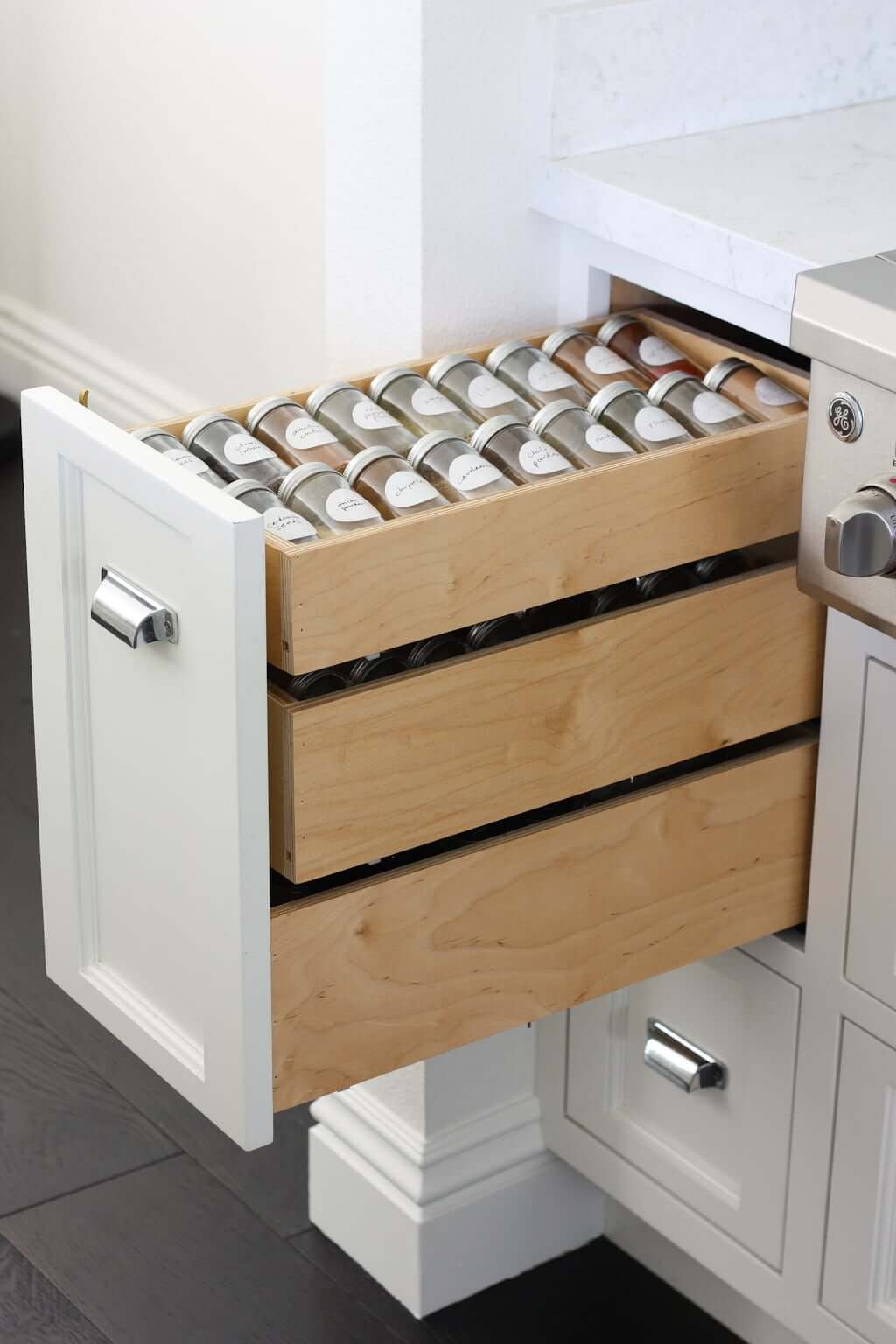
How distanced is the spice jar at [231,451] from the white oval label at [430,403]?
12cm

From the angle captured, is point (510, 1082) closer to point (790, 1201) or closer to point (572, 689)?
point (790, 1201)

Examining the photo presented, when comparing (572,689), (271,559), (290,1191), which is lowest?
(290,1191)

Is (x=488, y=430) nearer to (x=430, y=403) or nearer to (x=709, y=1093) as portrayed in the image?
(x=430, y=403)

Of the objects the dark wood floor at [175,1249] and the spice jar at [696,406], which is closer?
the spice jar at [696,406]

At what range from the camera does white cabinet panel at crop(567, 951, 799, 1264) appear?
1.44 meters

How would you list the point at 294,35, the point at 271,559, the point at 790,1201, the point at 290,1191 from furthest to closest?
1. the point at 294,35
2. the point at 290,1191
3. the point at 790,1201
4. the point at 271,559

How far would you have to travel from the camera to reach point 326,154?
148 cm

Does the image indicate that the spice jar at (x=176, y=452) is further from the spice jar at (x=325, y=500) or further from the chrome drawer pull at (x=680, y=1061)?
the chrome drawer pull at (x=680, y=1061)

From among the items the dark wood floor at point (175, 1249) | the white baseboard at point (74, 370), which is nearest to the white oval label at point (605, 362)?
the dark wood floor at point (175, 1249)

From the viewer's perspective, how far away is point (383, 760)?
1123mm

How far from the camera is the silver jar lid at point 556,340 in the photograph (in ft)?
4.63

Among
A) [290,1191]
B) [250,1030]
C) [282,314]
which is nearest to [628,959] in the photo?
[250,1030]

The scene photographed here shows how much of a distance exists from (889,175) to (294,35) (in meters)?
1.07

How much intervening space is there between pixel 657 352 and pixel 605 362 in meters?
0.05
